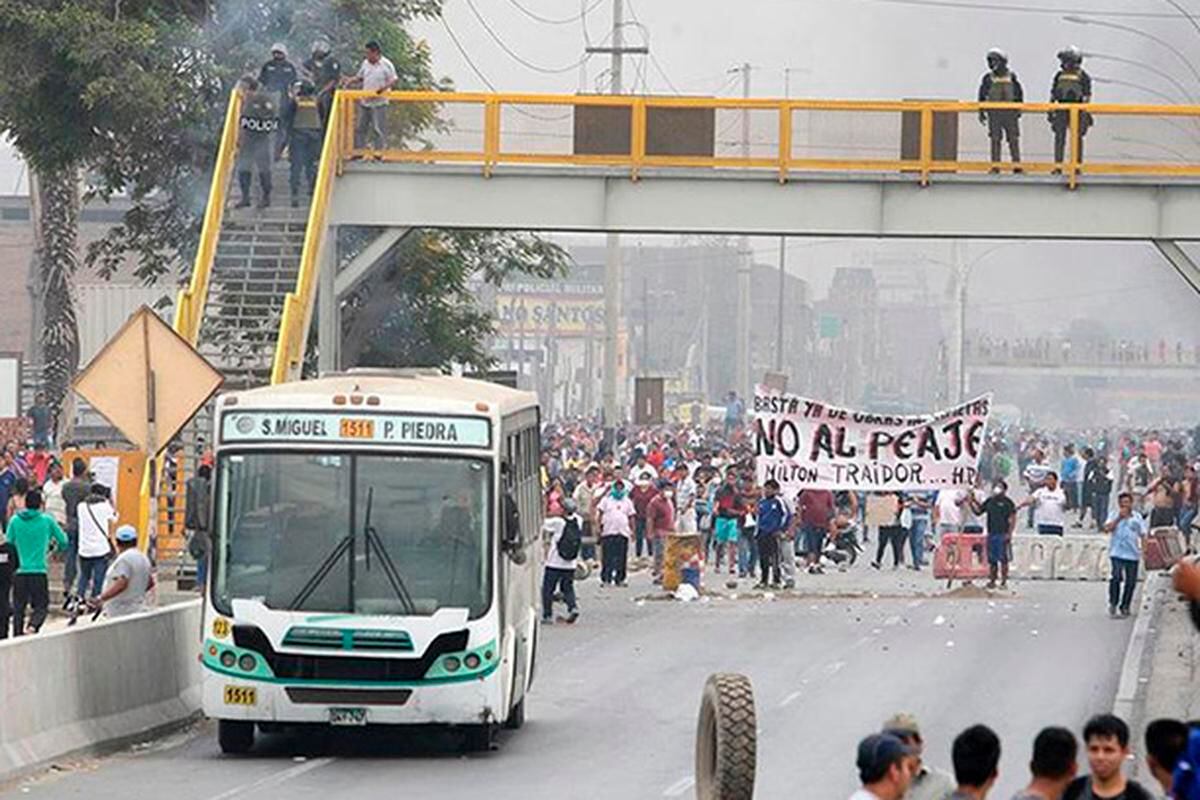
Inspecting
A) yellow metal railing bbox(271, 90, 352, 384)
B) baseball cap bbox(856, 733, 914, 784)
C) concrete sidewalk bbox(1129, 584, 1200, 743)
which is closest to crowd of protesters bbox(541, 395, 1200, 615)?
concrete sidewalk bbox(1129, 584, 1200, 743)

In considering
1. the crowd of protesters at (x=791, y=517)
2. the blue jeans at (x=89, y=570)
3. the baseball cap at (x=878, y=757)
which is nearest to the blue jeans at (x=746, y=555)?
the crowd of protesters at (x=791, y=517)

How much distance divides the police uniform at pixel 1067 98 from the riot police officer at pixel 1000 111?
1.51 ft

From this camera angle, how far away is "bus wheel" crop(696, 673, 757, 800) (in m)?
15.5

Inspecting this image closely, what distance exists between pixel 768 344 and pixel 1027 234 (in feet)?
511

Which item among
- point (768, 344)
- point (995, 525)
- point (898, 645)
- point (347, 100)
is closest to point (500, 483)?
point (898, 645)

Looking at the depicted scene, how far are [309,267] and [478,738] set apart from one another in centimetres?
1361

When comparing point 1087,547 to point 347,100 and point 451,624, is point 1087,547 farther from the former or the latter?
point 451,624

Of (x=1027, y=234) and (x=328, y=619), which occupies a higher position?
(x=1027, y=234)

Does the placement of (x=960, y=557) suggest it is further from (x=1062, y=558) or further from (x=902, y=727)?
(x=902, y=727)

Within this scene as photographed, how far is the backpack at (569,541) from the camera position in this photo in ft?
110

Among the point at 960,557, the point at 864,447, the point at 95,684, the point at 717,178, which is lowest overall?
the point at 960,557

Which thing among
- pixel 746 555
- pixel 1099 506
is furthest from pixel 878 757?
pixel 1099 506

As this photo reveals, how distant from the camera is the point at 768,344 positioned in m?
192

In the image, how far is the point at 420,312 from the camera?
48.0m
